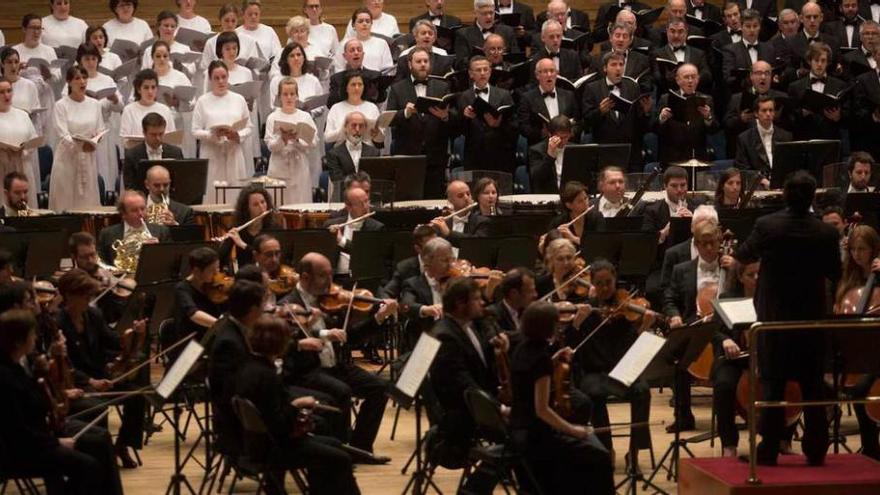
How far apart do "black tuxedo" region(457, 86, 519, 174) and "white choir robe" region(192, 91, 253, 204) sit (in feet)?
5.38

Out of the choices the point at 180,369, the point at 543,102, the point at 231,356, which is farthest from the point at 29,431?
the point at 543,102

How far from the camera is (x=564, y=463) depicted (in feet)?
20.9

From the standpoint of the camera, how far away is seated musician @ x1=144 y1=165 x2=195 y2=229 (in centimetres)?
998

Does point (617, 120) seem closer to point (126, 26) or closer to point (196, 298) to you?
point (126, 26)

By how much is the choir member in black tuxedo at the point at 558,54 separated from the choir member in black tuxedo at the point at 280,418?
6482 millimetres

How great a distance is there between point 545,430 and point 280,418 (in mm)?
1045

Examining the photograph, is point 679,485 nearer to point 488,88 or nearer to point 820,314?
point 820,314

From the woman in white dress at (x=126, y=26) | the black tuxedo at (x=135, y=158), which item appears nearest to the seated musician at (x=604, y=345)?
the black tuxedo at (x=135, y=158)

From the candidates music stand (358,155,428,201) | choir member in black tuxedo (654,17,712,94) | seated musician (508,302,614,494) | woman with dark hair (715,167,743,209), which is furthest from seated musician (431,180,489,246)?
seated musician (508,302,614,494)

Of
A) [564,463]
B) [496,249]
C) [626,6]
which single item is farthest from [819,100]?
[564,463]

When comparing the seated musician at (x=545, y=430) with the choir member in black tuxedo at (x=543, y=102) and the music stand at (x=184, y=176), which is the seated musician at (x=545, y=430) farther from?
the choir member in black tuxedo at (x=543, y=102)

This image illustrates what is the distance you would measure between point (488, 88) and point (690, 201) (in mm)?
Result: 2147

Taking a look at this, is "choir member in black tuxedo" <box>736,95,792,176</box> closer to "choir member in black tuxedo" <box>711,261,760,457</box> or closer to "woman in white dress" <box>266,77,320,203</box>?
"woman in white dress" <box>266,77,320,203</box>

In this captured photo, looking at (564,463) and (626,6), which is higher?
(626,6)
